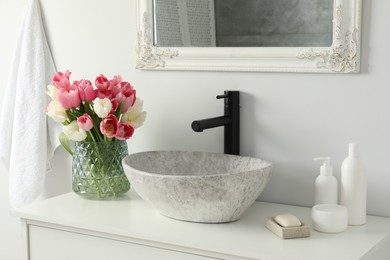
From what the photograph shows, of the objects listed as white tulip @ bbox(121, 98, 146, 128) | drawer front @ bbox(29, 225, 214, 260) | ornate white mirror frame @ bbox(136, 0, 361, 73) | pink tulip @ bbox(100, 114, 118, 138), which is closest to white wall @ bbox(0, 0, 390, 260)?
ornate white mirror frame @ bbox(136, 0, 361, 73)

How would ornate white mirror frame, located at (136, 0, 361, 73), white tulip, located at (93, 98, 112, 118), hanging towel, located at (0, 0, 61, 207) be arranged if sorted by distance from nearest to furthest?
ornate white mirror frame, located at (136, 0, 361, 73)
white tulip, located at (93, 98, 112, 118)
hanging towel, located at (0, 0, 61, 207)

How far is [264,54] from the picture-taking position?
5.91 ft

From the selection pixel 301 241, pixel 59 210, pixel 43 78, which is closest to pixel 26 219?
pixel 59 210

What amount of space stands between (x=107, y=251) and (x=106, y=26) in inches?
30.8

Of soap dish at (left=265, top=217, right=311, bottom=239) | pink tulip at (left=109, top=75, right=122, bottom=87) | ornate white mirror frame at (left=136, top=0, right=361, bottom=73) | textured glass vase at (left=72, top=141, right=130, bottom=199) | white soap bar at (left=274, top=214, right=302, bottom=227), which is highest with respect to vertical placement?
ornate white mirror frame at (left=136, top=0, right=361, bottom=73)

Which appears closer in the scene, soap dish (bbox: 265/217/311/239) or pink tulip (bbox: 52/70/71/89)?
soap dish (bbox: 265/217/311/239)

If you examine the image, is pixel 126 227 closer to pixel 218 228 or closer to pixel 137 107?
pixel 218 228

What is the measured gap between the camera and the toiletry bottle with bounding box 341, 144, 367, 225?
161 centimetres

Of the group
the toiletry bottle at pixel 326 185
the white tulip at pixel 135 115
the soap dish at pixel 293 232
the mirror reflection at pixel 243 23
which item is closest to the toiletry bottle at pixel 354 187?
the toiletry bottle at pixel 326 185

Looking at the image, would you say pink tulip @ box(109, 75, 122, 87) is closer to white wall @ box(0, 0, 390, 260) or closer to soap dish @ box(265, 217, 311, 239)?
Result: white wall @ box(0, 0, 390, 260)

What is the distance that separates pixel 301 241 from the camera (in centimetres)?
150

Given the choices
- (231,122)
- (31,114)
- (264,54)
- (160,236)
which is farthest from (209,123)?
(31,114)

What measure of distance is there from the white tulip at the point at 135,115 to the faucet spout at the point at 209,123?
0.75 ft

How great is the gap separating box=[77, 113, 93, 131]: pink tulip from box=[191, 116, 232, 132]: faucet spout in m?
0.30
